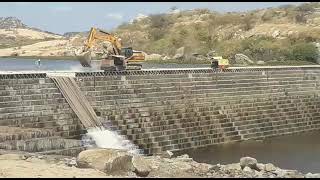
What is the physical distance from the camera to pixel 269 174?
814 inches

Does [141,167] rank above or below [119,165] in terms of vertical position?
below

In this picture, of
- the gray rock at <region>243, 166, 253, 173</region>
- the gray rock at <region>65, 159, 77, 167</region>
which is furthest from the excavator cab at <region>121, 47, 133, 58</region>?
the gray rock at <region>243, 166, 253, 173</region>

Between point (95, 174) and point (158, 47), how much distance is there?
2991 inches

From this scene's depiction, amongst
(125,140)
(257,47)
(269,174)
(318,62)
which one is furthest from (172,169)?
(257,47)

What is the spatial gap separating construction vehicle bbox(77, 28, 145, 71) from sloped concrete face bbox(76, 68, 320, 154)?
84.4 inches

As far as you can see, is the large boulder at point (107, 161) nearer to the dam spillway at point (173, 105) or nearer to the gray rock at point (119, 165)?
the gray rock at point (119, 165)

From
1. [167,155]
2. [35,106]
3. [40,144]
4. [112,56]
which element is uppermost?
[112,56]

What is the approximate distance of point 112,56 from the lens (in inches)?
1323

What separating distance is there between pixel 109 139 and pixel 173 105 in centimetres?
621

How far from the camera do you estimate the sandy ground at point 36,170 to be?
17.0 metres

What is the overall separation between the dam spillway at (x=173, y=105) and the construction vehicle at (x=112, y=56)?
6.24ft

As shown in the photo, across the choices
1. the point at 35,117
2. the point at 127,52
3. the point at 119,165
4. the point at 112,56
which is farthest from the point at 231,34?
the point at 119,165

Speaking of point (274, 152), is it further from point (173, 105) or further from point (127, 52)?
point (127, 52)

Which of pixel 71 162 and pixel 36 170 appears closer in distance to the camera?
pixel 36 170
